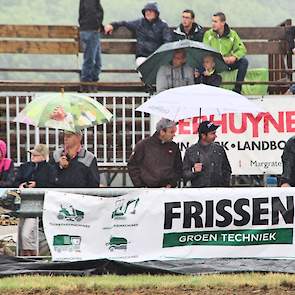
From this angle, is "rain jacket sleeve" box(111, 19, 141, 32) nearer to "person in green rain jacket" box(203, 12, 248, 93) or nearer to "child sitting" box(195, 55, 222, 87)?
"person in green rain jacket" box(203, 12, 248, 93)

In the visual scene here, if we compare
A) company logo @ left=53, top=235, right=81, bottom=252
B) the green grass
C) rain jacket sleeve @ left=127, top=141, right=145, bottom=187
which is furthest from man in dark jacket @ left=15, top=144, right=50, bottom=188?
the green grass

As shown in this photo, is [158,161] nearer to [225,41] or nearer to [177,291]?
[177,291]

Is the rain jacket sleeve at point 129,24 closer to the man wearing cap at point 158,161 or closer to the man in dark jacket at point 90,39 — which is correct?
the man in dark jacket at point 90,39

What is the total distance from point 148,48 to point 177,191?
5.93 m

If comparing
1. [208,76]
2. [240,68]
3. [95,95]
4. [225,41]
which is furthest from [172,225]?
[240,68]

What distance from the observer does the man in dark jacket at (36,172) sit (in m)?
11.5

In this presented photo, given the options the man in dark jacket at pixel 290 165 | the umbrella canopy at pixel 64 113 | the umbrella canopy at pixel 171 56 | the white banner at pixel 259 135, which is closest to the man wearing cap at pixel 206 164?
the man in dark jacket at pixel 290 165

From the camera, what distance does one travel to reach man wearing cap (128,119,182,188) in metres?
12.0

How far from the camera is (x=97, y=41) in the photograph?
52.2ft

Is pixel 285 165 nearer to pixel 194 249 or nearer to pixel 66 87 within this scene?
pixel 194 249

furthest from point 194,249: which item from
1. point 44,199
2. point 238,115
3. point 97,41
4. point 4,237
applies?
point 97,41

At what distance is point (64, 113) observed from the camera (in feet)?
39.7

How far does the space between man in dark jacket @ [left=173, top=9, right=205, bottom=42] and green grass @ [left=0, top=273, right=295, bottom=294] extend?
6.97m

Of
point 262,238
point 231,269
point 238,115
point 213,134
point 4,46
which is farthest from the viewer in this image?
point 4,46
